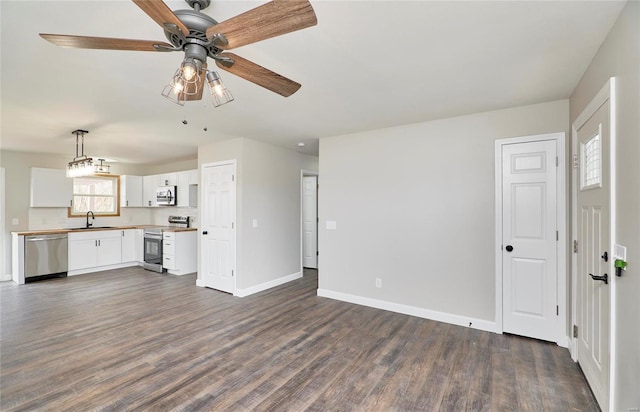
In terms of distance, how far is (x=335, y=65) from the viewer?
218cm

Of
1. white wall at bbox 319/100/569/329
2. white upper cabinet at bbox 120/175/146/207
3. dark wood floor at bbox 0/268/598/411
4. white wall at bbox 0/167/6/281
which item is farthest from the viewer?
white upper cabinet at bbox 120/175/146/207

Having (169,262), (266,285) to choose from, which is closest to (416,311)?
(266,285)

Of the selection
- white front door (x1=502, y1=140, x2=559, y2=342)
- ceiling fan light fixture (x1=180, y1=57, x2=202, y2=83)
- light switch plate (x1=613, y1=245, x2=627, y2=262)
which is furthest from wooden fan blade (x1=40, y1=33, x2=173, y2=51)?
white front door (x1=502, y1=140, x2=559, y2=342)

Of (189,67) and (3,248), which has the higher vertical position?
(189,67)

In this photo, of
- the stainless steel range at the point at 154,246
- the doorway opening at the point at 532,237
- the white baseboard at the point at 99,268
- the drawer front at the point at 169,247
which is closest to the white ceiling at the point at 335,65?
the doorway opening at the point at 532,237

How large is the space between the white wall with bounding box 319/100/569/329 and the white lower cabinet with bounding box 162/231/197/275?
10.3 feet

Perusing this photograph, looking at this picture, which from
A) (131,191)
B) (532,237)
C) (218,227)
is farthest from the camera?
(131,191)

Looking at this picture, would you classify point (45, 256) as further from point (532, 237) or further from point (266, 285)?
point (532, 237)

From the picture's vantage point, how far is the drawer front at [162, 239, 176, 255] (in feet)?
19.1

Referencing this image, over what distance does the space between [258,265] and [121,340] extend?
2085mm

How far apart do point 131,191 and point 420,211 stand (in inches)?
271

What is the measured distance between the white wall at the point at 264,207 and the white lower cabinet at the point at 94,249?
3212mm

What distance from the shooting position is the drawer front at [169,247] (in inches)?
229

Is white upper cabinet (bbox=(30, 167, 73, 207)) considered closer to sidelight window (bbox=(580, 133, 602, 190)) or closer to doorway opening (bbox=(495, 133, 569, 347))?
doorway opening (bbox=(495, 133, 569, 347))
